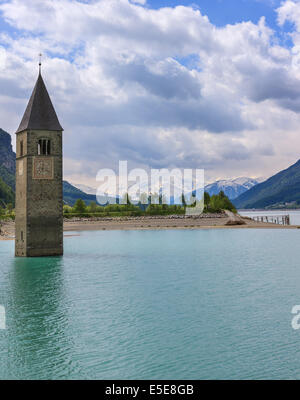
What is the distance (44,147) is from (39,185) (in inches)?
176

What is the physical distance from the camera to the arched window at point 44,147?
51125mm

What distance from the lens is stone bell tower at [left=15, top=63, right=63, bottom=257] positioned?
49938mm

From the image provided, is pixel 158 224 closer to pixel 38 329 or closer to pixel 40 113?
pixel 40 113

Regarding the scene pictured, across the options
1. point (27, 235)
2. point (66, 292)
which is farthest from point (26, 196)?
point (66, 292)

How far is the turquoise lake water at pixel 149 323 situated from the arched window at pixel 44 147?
14093mm

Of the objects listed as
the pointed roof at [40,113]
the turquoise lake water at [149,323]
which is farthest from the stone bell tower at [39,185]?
the turquoise lake water at [149,323]

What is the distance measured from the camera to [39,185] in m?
50.2

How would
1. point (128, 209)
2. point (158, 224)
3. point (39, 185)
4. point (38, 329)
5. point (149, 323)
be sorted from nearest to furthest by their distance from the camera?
1. point (38, 329)
2. point (149, 323)
3. point (39, 185)
4. point (158, 224)
5. point (128, 209)

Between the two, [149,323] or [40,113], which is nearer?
[149,323]

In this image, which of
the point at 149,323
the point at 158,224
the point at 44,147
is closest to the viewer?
the point at 149,323

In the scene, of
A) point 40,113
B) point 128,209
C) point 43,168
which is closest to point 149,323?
point 43,168

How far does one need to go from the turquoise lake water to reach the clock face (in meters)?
11.6

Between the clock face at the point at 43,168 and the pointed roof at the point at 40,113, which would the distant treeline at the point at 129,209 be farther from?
the clock face at the point at 43,168

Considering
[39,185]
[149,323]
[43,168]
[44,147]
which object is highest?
[44,147]
